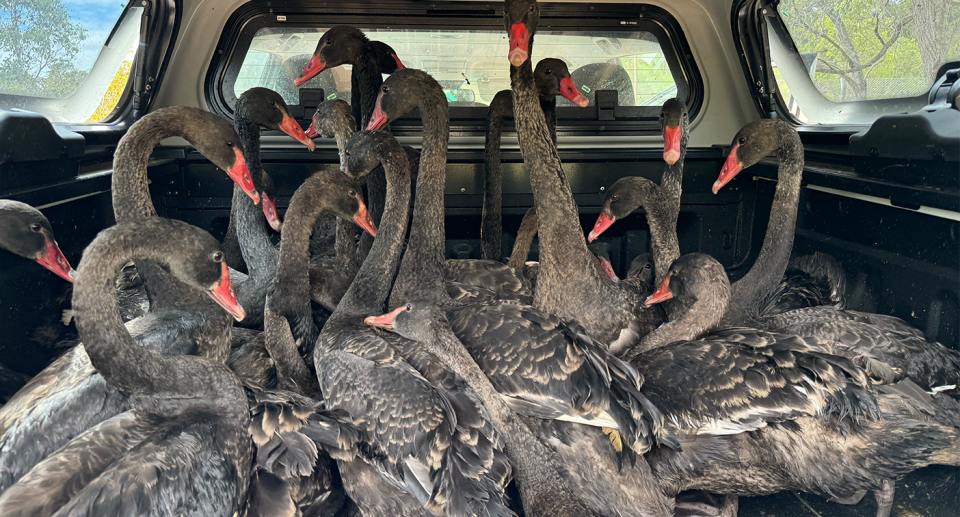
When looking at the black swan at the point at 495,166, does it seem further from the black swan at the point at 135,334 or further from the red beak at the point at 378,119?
the black swan at the point at 135,334

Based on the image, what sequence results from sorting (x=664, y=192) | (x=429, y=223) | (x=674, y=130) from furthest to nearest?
1. (x=664, y=192)
2. (x=674, y=130)
3. (x=429, y=223)

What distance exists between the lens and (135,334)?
2842mm

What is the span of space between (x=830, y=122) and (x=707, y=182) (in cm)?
92

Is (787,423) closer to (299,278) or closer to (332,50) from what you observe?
(299,278)

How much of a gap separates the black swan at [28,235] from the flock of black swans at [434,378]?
0.03 feet

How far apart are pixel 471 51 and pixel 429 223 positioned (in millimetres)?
1985

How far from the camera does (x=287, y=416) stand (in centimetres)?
243

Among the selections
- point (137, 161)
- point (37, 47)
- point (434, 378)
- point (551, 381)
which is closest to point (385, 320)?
point (434, 378)

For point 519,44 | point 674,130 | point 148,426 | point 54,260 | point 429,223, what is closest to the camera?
point 148,426

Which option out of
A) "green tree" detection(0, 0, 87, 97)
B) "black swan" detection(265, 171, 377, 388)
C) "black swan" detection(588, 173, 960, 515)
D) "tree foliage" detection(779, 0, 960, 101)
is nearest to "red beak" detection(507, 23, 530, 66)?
"black swan" detection(265, 171, 377, 388)

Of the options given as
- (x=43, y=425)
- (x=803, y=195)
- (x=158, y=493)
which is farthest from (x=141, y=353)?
(x=803, y=195)

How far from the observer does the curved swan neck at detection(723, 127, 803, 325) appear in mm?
3682

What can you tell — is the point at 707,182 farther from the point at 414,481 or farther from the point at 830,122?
the point at 414,481

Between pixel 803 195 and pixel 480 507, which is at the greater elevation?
pixel 803 195
